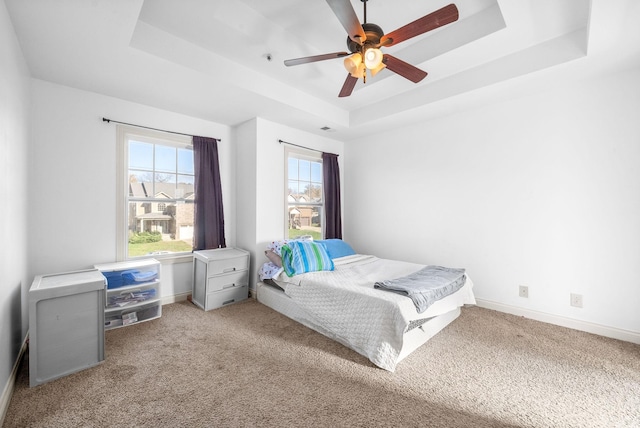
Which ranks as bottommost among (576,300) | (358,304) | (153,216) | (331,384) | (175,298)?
(331,384)

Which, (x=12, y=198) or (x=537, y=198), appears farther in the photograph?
(x=537, y=198)

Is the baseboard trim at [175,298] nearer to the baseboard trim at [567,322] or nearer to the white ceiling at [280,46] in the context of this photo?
the white ceiling at [280,46]

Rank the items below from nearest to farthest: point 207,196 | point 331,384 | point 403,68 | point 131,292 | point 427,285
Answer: point 331,384 < point 403,68 < point 427,285 < point 131,292 < point 207,196

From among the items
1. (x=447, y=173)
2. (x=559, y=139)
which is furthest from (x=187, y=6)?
(x=559, y=139)

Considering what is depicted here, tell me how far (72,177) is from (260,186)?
1900mm

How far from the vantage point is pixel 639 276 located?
2410 mm

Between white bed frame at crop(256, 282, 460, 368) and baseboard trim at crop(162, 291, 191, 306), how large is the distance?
2.94 ft

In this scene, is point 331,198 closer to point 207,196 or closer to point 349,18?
point 207,196

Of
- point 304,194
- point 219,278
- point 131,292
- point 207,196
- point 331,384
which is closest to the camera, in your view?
point 331,384

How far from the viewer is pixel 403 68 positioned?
2.18 m

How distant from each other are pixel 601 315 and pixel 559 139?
1.73m

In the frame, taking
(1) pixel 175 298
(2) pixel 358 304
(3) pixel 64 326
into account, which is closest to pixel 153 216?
(1) pixel 175 298

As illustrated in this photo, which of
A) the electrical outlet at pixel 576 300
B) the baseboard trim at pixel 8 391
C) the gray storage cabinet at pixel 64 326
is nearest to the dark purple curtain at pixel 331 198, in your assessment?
the electrical outlet at pixel 576 300

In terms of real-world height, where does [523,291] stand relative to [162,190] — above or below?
below
